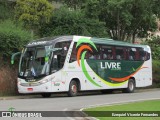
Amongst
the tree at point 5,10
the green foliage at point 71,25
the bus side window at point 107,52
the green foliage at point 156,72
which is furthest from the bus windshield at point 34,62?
the green foliage at point 156,72

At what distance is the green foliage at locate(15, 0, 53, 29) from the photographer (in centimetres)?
3515

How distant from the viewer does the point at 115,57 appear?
32094 mm

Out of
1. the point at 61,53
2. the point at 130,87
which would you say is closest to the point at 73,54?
the point at 61,53

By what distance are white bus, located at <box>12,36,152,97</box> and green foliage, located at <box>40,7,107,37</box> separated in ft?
18.5

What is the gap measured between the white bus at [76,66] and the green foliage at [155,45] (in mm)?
13917

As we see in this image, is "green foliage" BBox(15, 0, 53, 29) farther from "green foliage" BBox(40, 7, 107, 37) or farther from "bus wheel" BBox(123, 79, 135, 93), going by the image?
"bus wheel" BBox(123, 79, 135, 93)

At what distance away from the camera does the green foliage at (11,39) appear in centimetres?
2902

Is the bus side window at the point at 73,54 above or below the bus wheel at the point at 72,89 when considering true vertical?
above

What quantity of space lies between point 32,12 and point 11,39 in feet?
22.0

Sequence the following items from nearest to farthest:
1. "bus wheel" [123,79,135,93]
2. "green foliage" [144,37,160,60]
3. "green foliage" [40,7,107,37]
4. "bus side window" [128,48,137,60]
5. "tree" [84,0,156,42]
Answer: "bus side window" [128,48,137,60]
"bus wheel" [123,79,135,93]
"green foliage" [40,7,107,37]
"tree" [84,0,156,42]
"green foliage" [144,37,160,60]

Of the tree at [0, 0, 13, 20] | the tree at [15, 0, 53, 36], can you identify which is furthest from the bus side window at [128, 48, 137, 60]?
the tree at [0, 0, 13, 20]

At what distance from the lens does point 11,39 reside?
2927 cm

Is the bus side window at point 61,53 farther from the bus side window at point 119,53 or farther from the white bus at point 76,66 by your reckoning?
the bus side window at point 119,53

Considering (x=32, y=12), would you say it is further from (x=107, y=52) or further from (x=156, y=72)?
(x=156, y=72)
